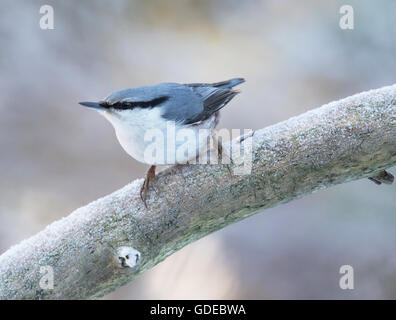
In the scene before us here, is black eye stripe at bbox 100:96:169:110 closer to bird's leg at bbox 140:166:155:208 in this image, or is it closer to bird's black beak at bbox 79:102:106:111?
bird's black beak at bbox 79:102:106:111

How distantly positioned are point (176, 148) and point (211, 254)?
3.00 ft

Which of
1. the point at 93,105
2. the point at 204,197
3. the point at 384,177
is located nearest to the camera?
the point at 93,105

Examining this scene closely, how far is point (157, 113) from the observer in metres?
1.27

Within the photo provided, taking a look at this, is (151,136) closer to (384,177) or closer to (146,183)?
(146,183)

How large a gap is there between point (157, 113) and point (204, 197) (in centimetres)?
28

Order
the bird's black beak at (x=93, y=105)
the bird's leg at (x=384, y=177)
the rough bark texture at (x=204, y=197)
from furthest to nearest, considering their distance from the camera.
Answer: the bird's leg at (x=384, y=177) → the rough bark texture at (x=204, y=197) → the bird's black beak at (x=93, y=105)

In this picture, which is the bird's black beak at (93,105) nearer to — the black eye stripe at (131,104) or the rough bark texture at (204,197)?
the black eye stripe at (131,104)

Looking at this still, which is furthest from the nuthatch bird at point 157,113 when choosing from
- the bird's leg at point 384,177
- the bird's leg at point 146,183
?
the bird's leg at point 384,177

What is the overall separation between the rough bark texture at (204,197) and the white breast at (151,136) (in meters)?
0.13

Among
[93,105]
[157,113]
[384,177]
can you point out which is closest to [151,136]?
[157,113]

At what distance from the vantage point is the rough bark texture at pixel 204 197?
1.27 metres
